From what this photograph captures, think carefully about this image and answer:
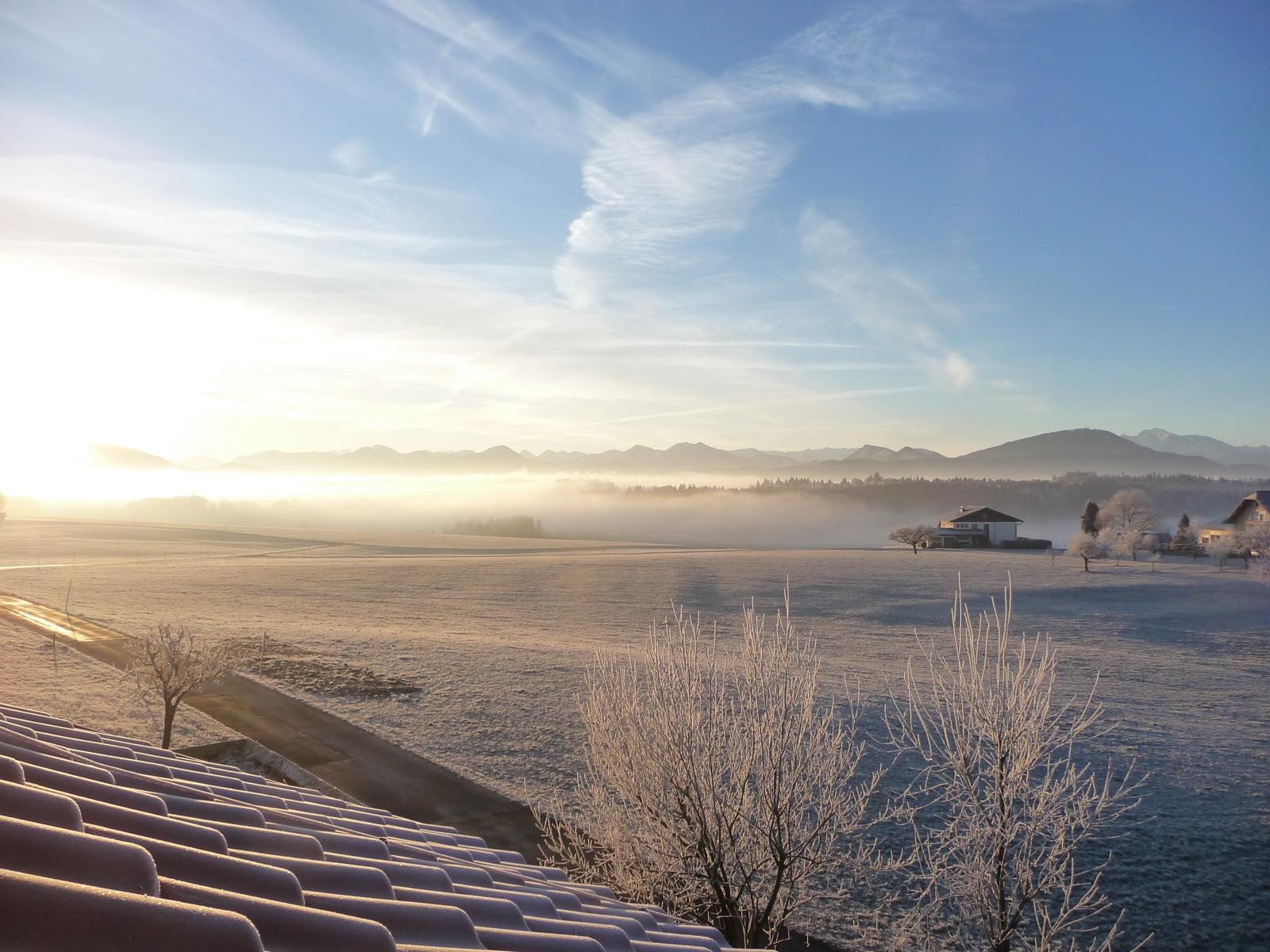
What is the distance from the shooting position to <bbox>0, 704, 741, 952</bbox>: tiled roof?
1.66 m

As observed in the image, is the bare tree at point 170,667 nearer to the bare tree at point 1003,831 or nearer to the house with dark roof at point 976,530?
the bare tree at point 1003,831

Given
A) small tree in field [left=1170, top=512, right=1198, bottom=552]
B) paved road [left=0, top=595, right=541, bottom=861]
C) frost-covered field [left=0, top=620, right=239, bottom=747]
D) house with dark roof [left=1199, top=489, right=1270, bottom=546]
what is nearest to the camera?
paved road [left=0, top=595, right=541, bottom=861]

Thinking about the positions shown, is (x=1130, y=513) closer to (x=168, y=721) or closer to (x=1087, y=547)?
(x=1087, y=547)

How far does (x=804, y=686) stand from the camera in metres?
10.8

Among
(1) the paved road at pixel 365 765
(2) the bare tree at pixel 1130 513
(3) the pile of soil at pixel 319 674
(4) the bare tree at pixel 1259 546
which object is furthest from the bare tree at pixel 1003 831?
(2) the bare tree at pixel 1130 513

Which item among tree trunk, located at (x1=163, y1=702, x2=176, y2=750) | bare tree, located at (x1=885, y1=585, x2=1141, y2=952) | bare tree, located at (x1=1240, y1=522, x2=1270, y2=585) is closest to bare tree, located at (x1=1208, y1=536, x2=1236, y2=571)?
bare tree, located at (x1=1240, y1=522, x2=1270, y2=585)

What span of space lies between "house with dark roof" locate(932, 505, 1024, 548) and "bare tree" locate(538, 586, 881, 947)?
98.9 m

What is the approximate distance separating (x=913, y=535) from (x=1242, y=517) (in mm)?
36236

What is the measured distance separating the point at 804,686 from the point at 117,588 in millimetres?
56525

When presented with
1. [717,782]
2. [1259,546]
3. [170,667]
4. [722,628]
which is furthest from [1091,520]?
[170,667]

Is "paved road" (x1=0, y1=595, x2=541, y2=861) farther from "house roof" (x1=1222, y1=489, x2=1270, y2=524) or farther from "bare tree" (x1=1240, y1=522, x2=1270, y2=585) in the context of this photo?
"house roof" (x1=1222, y1=489, x2=1270, y2=524)

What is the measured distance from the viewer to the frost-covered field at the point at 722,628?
1800cm

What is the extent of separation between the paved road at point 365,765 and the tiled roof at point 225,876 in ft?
34.2

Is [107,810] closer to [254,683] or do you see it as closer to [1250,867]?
[1250,867]
